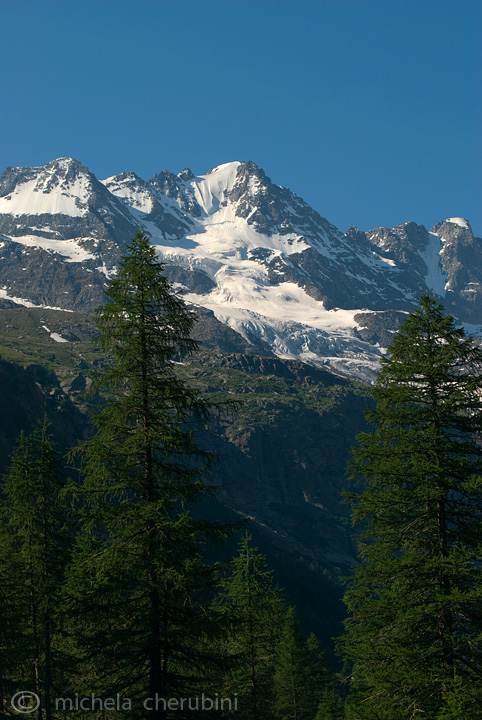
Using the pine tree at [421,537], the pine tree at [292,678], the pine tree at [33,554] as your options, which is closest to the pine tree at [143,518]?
the pine tree at [421,537]

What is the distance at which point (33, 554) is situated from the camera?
30.7 m

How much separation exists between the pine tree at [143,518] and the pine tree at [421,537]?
18.8 feet

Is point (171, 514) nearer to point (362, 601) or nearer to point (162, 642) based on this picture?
point (162, 642)

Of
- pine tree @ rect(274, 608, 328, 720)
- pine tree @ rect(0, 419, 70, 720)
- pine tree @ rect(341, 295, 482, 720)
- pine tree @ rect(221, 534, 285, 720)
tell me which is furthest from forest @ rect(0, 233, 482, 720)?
pine tree @ rect(274, 608, 328, 720)

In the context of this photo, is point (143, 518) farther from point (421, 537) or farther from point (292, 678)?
point (292, 678)

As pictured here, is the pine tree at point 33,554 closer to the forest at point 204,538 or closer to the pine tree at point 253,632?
the forest at point 204,538

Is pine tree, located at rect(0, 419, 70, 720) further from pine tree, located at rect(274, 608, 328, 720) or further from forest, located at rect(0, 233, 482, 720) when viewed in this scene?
pine tree, located at rect(274, 608, 328, 720)

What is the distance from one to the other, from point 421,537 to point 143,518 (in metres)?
9.84

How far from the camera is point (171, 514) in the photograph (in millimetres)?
22141

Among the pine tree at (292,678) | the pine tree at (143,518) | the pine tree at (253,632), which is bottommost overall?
the pine tree at (292,678)

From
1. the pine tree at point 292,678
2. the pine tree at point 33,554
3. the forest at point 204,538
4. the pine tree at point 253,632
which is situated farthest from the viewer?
the pine tree at point 292,678

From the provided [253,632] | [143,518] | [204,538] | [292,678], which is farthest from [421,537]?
[292,678]

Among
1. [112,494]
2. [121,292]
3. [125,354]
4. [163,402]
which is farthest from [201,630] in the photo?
[121,292]

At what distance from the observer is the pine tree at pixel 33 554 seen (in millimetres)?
30438
